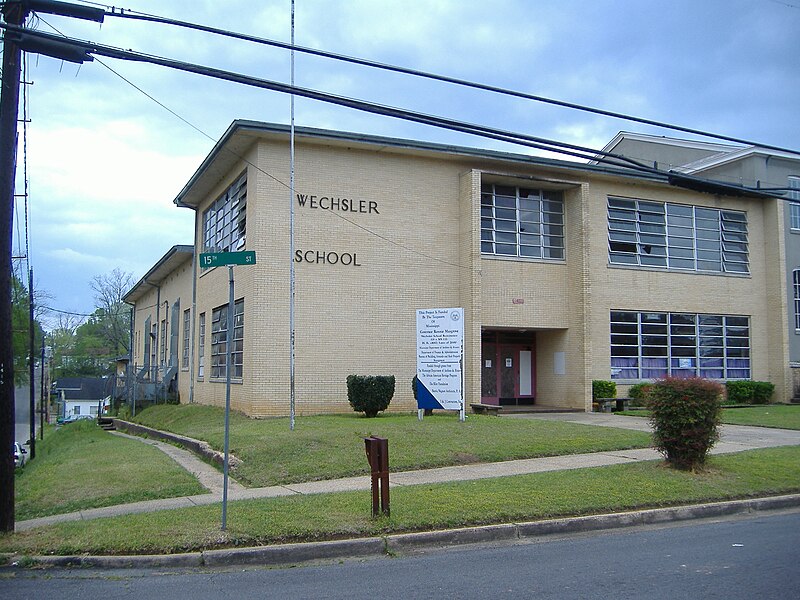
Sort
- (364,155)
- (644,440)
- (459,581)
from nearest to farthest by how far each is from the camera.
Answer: (459,581) < (644,440) < (364,155)

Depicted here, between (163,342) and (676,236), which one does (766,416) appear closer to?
(676,236)

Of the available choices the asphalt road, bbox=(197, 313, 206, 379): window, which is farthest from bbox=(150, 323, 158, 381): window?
the asphalt road

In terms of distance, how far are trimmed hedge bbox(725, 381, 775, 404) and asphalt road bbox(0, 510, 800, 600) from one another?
1993cm

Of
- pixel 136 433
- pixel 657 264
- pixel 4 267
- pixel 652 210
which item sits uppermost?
pixel 652 210

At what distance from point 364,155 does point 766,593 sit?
18058 millimetres

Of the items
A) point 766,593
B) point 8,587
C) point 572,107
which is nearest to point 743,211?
point 572,107

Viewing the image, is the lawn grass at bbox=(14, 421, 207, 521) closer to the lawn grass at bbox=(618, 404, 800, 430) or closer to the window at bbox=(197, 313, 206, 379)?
the lawn grass at bbox=(618, 404, 800, 430)

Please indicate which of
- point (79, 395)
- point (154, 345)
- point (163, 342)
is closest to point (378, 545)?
point (163, 342)

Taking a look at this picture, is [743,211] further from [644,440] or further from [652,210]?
[644,440]

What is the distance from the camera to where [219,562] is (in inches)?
320

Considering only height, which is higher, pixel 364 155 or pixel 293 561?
pixel 364 155

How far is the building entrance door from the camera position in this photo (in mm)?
26312

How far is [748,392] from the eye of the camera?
27.7m

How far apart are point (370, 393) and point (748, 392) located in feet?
49.8
